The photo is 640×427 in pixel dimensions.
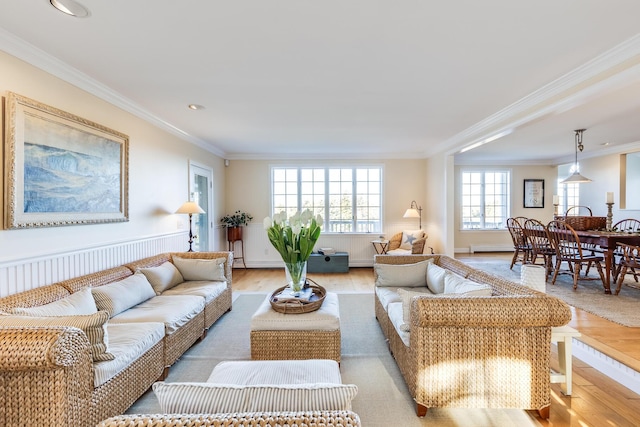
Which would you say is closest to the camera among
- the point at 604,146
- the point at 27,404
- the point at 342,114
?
the point at 27,404

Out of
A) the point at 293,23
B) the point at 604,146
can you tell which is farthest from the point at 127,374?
the point at 604,146

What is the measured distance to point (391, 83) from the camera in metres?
2.70

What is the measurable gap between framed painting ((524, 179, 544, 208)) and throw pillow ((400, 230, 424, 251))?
379 cm

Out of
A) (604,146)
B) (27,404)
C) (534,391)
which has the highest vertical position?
(604,146)

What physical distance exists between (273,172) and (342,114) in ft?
10.0

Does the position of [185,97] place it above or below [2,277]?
above

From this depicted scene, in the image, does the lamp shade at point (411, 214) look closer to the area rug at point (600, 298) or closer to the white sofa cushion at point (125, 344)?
the area rug at point (600, 298)

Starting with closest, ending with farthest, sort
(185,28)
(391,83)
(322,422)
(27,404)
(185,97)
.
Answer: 1. (322,422)
2. (27,404)
3. (185,28)
4. (391,83)
5. (185,97)

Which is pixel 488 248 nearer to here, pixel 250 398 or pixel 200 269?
pixel 200 269

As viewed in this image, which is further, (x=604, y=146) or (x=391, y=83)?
(x=604, y=146)

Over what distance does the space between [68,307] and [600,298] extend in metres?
5.45

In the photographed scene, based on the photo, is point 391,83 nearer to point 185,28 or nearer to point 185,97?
point 185,28

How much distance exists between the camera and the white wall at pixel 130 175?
208 cm

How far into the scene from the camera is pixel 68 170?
2.46 metres
